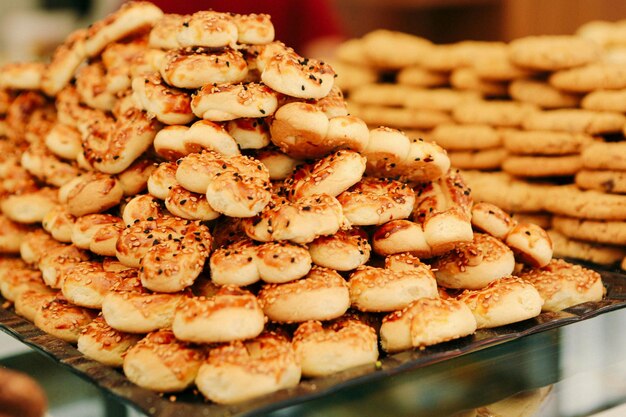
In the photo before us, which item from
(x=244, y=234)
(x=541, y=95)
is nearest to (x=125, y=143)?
(x=244, y=234)

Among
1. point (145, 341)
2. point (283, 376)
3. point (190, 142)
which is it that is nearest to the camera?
point (283, 376)

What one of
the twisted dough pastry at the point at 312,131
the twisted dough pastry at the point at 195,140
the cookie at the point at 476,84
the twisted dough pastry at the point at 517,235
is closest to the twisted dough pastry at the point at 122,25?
the twisted dough pastry at the point at 195,140

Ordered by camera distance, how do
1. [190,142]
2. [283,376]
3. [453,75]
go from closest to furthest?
[283,376], [190,142], [453,75]

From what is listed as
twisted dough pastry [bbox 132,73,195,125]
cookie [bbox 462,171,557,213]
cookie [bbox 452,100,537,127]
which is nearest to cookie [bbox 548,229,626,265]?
cookie [bbox 462,171,557,213]

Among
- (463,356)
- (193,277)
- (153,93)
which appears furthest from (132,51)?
(463,356)

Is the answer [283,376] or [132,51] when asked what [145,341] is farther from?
[132,51]

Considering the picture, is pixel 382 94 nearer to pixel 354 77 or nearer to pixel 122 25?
pixel 354 77

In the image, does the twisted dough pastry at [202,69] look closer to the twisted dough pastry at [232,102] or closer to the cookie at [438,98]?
the twisted dough pastry at [232,102]

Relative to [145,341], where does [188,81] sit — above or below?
above
